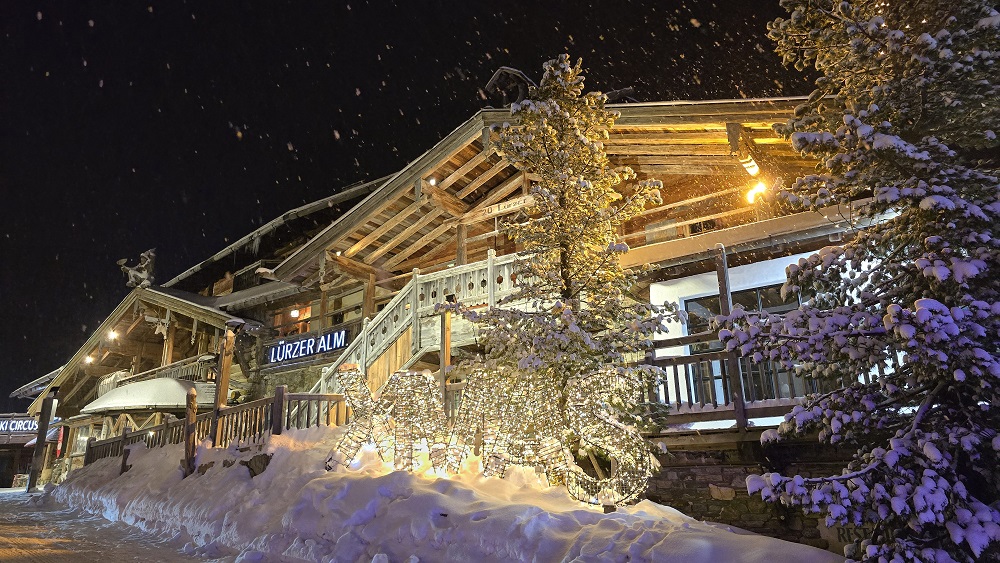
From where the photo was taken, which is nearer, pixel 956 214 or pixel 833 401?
pixel 956 214

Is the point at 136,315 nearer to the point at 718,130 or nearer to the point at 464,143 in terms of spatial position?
the point at 464,143

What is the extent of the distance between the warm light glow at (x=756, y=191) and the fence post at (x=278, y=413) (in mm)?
10618

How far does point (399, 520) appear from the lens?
24.2ft

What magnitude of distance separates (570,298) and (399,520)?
447 cm

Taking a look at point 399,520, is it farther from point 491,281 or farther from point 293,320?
point 293,320

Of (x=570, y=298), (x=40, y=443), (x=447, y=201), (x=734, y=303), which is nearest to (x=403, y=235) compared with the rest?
(x=447, y=201)

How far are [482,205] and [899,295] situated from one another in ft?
43.3

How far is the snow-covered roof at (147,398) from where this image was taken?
67.7ft

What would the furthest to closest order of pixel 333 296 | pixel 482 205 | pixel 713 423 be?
1. pixel 333 296
2. pixel 482 205
3. pixel 713 423

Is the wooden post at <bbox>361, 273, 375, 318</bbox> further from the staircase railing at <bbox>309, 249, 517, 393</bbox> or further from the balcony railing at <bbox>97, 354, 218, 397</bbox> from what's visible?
the balcony railing at <bbox>97, 354, 218, 397</bbox>

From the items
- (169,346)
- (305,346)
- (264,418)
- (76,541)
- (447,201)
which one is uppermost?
(447,201)

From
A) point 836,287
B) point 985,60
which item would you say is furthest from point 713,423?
point 985,60

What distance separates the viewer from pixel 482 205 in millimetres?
17891

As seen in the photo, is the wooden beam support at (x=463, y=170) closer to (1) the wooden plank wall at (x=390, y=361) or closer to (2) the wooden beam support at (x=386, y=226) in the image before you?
(2) the wooden beam support at (x=386, y=226)
